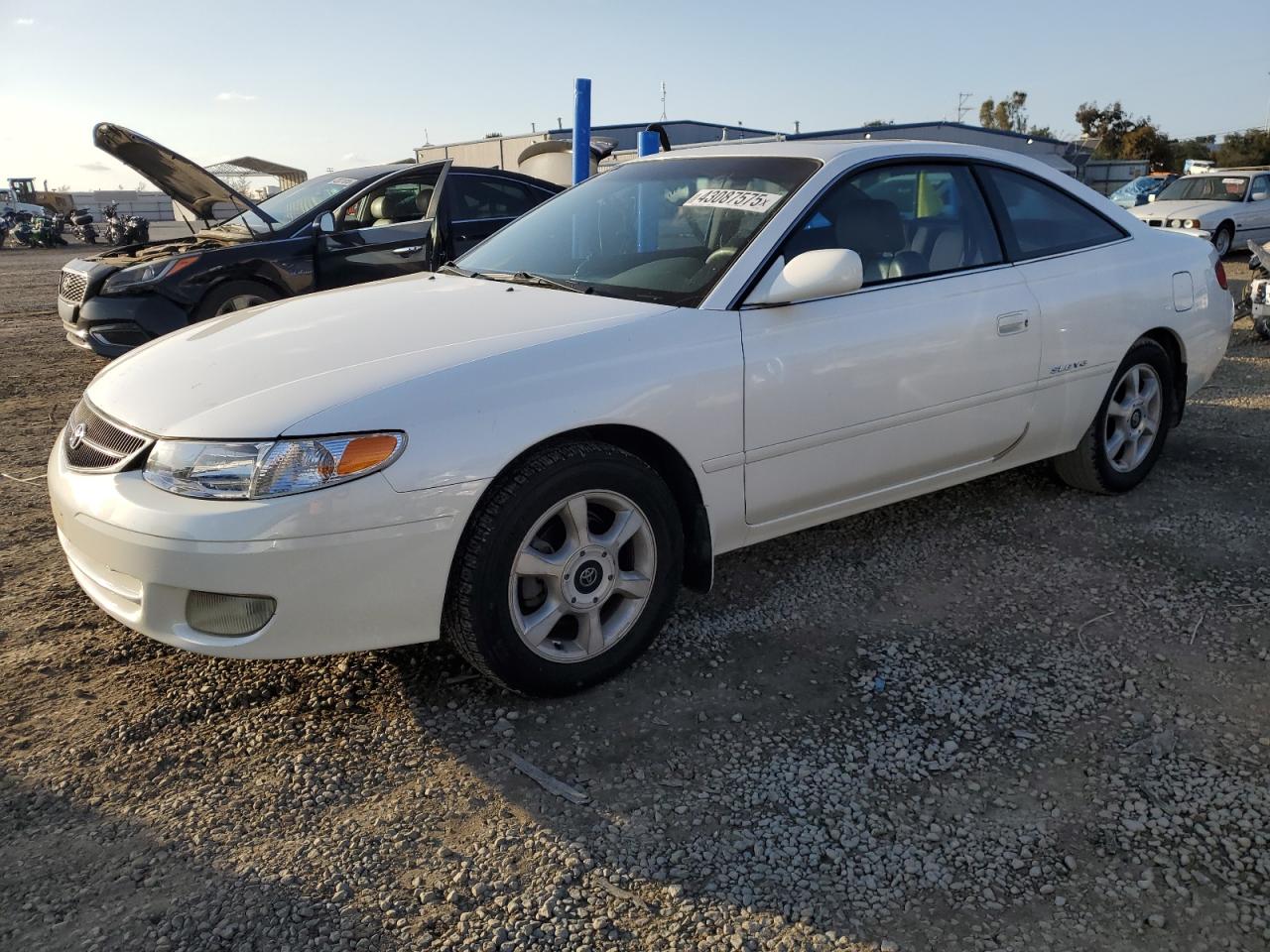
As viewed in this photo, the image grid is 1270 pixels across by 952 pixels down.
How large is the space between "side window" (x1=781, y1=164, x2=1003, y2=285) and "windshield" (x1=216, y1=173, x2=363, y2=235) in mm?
5287

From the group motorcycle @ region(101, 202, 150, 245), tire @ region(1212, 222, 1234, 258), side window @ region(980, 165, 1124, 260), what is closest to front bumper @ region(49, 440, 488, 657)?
side window @ region(980, 165, 1124, 260)

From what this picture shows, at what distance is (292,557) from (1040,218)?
3.25 m

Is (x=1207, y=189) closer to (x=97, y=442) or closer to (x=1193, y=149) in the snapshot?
(x=97, y=442)

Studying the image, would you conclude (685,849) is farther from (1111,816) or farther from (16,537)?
(16,537)

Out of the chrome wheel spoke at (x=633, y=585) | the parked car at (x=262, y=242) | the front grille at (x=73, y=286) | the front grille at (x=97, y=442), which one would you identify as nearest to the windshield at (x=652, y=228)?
the chrome wheel spoke at (x=633, y=585)

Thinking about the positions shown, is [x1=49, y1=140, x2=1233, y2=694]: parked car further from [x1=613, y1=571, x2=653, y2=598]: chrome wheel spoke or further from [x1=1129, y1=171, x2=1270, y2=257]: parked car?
[x1=1129, y1=171, x2=1270, y2=257]: parked car

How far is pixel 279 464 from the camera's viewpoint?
→ 7.93 ft

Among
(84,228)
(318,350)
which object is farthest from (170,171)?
(84,228)

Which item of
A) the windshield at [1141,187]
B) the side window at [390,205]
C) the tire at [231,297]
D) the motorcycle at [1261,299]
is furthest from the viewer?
the windshield at [1141,187]

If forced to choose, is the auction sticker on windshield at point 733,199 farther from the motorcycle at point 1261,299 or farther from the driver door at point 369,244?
the motorcycle at point 1261,299

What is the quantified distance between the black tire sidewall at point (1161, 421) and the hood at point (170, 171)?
570 cm

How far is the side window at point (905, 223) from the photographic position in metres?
3.39

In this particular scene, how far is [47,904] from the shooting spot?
208 cm

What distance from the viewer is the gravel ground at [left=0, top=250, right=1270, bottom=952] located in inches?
80.7
